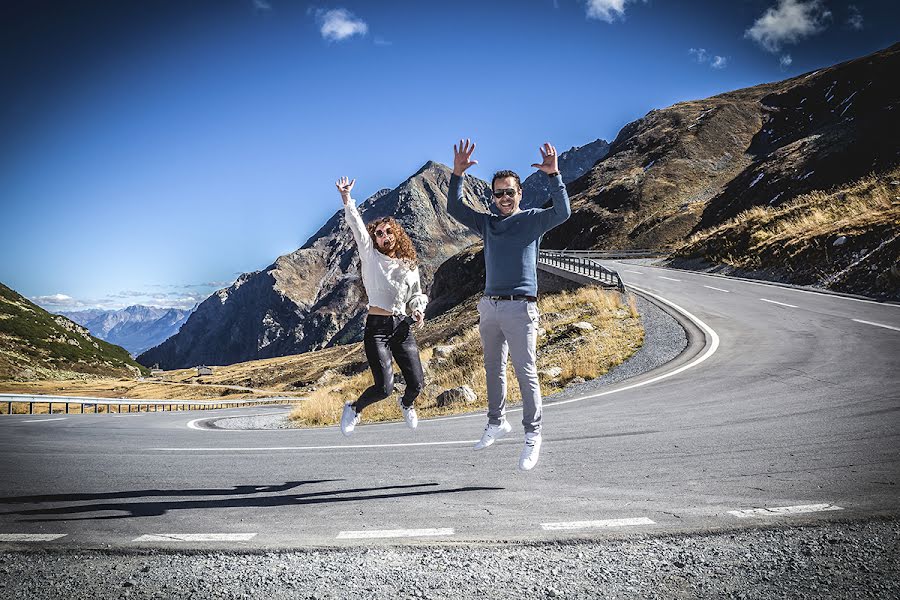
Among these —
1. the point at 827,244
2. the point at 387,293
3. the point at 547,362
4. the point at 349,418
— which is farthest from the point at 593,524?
the point at 827,244

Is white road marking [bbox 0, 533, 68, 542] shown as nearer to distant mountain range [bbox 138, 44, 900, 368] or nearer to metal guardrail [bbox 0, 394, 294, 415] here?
metal guardrail [bbox 0, 394, 294, 415]

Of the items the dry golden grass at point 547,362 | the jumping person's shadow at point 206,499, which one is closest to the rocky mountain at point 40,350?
the dry golden grass at point 547,362

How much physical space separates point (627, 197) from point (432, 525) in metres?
95.0

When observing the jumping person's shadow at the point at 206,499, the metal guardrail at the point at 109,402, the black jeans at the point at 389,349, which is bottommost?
the metal guardrail at the point at 109,402

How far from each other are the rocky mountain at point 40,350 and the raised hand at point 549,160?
5124 cm

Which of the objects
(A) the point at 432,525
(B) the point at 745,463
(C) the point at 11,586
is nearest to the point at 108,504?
(C) the point at 11,586

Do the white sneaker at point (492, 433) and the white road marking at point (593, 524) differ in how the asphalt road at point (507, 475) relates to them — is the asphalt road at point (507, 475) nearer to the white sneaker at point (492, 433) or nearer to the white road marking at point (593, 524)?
the white road marking at point (593, 524)

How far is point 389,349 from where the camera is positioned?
555 cm

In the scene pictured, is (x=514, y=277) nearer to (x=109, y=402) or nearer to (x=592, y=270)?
(x=109, y=402)

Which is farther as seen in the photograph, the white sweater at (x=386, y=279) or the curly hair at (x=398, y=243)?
the curly hair at (x=398, y=243)

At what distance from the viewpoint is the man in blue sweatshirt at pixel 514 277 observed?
4.41 metres

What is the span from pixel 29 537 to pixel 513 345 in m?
3.88

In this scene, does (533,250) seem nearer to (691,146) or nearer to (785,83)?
(691,146)

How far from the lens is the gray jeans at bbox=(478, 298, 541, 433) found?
14.5 feet
